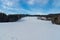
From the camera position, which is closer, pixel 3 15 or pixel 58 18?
pixel 58 18

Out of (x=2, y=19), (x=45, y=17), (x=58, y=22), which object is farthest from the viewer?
(x=45, y=17)

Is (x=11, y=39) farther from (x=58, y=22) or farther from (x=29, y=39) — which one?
(x=58, y=22)

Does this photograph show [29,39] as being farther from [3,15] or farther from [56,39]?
[3,15]

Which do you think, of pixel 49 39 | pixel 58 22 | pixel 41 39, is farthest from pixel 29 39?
pixel 58 22

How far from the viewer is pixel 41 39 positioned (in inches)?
131

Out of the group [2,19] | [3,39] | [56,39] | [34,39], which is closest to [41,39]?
[34,39]

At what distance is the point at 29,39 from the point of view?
3336mm

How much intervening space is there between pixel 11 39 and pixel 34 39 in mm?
777

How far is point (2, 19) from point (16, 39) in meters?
8.46

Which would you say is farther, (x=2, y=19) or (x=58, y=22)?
(x=2, y=19)

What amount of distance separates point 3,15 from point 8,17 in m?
0.65

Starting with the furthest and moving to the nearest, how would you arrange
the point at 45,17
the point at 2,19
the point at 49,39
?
the point at 45,17
the point at 2,19
the point at 49,39

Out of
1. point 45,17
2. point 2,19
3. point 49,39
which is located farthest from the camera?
point 45,17

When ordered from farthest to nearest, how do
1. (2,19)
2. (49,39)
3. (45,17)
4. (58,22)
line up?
(45,17), (2,19), (58,22), (49,39)
